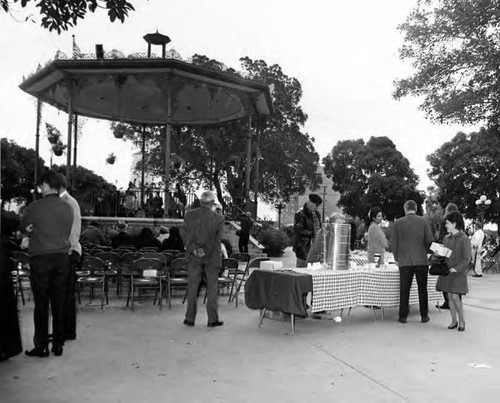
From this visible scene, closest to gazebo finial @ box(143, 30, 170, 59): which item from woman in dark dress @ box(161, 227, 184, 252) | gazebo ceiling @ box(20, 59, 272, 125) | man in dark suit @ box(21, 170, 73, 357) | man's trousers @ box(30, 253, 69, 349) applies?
gazebo ceiling @ box(20, 59, 272, 125)

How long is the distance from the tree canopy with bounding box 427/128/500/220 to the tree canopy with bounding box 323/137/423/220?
389cm

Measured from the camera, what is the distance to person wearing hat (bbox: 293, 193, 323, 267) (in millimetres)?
9266

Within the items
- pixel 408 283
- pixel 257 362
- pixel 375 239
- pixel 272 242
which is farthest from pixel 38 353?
pixel 272 242

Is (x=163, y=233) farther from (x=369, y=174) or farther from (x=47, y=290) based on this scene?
(x=369, y=174)

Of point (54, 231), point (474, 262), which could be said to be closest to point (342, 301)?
point (54, 231)

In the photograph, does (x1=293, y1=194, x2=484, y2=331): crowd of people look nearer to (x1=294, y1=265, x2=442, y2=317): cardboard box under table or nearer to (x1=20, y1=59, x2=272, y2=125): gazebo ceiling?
(x1=294, y1=265, x2=442, y2=317): cardboard box under table

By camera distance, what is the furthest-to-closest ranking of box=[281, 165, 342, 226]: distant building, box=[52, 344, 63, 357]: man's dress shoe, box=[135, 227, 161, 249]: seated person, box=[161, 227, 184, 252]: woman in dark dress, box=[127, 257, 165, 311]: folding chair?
box=[281, 165, 342, 226]: distant building → box=[135, 227, 161, 249]: seated person → box=[161, 227, 184, 252]: woman in dark dress → box=[127, 257, 165, 311]: folding chair → box=[52, 344, 63, 357]: man's dress shoe

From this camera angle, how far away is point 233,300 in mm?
9641

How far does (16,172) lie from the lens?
130ft

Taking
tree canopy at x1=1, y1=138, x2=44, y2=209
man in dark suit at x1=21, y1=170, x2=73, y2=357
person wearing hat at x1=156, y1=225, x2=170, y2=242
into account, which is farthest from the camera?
tree canopy at x1=1, y1=138, x2=44, y2=209

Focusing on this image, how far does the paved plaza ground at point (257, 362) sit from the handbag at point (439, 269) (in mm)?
756

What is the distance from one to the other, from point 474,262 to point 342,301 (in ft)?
33.6

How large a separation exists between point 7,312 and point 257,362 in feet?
7.75

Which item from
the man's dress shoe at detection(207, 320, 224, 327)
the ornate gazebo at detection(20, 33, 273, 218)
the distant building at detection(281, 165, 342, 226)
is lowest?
the man's dress shoe at detection(207, 320, 224, 327)
